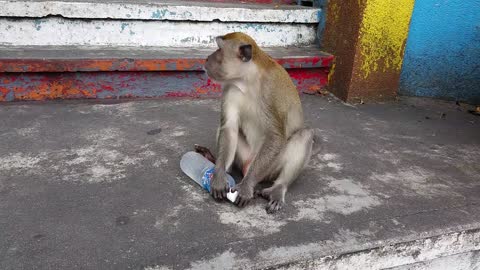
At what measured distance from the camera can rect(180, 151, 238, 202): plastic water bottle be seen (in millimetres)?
2229

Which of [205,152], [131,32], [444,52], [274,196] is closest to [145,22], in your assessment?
[131,32]

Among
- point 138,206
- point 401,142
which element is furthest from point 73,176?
point 401,142

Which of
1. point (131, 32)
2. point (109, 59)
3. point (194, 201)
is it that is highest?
point (131, 32)

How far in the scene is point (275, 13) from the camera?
395 cm

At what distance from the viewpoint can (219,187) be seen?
2.15 m

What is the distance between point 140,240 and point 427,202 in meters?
1.44

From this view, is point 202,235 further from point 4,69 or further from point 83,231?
point 4,69

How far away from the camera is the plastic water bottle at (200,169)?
223 centimetres

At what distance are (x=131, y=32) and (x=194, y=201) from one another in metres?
1.99

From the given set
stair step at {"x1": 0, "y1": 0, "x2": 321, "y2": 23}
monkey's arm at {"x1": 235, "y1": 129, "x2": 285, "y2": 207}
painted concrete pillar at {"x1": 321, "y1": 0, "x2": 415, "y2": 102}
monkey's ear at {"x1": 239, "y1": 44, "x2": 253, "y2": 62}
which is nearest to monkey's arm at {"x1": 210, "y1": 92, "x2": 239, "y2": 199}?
monkey's arm at {"x1": 235, "y1": 129, "x2": 285, "y2": 207}

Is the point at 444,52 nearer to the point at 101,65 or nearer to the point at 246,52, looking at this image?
the point at 246,52

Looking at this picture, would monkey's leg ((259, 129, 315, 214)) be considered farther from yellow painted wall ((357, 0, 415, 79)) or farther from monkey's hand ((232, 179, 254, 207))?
yellow painted wall ((357, 0, 415, 79))

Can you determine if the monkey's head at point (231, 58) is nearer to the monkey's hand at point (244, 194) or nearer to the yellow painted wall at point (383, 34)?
the monkey's hand at point (244, 194)

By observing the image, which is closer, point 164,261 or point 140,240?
point 164,261
